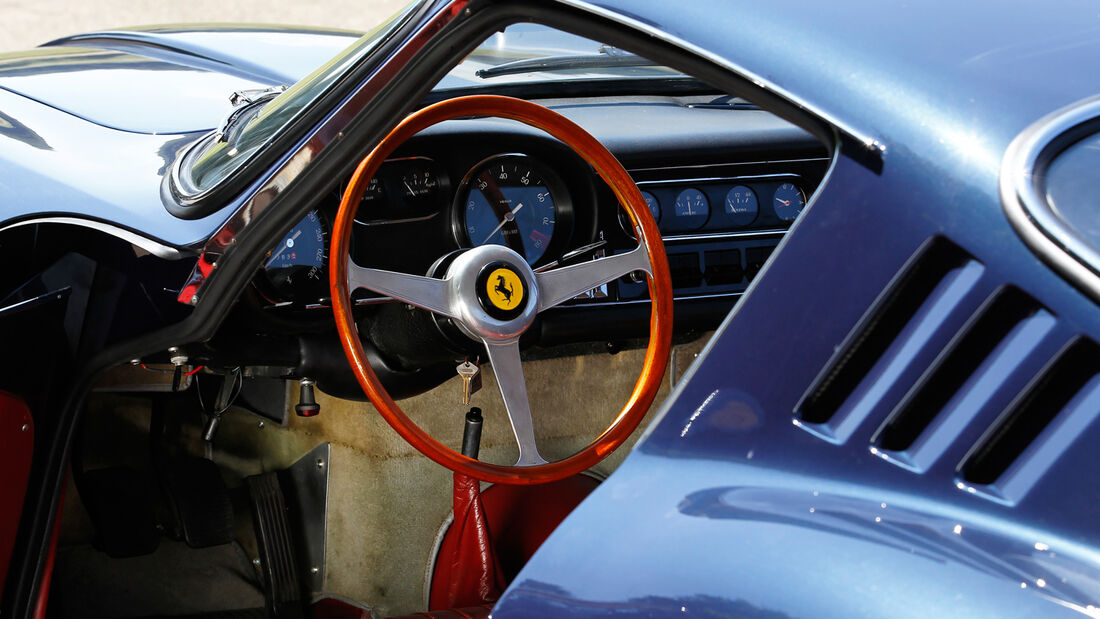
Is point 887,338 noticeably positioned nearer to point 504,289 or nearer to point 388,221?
point 504,289

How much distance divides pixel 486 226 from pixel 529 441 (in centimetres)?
55

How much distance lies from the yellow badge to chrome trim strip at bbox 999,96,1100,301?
0.95 meters

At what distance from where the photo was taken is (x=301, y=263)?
2.00 m

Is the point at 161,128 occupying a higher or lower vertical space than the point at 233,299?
higher

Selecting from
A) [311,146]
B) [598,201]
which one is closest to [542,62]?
[598,201]

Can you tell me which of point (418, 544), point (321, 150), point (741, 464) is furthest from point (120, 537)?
point (741, 464)

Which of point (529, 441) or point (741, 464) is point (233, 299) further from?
point (741, 464)

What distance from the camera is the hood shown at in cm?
202

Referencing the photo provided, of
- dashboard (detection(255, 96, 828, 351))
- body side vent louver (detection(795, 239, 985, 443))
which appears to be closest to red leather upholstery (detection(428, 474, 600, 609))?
dashboard (detection(255, 96, 828, 351))

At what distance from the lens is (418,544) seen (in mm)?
2674

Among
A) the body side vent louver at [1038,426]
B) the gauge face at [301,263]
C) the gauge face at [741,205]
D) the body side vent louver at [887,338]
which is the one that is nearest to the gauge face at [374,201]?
the gauge face at [301,263]

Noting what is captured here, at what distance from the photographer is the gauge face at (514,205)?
216cm

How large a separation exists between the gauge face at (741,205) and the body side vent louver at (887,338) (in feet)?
4.45

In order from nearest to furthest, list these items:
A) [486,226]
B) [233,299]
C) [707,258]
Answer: [233,299]
[486,226]
[707,258]
